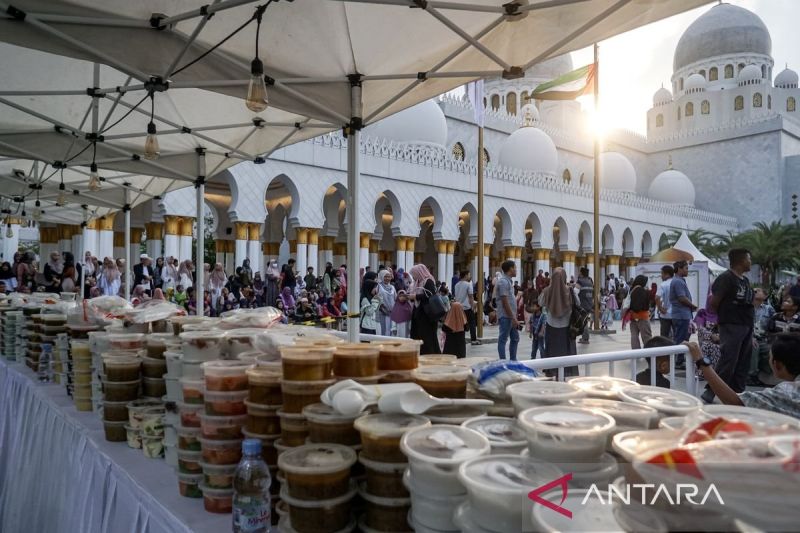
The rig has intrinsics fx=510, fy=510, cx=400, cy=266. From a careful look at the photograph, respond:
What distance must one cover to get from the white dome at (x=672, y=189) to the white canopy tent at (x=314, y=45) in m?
37.8

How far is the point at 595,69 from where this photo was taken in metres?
11.3

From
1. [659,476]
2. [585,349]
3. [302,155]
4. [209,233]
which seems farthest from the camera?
[209,233]

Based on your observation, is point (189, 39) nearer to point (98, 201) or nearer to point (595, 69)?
point (98, 201)

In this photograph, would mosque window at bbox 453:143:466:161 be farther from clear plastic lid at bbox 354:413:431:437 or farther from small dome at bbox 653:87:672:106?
small dome at bbox 653:87:672:106

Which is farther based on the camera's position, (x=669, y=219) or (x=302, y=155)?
(x=669, y=219)

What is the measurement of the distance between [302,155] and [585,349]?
32.1 ft

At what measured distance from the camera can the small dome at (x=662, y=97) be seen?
4431 cm

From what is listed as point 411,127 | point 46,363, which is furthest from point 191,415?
point 411,127

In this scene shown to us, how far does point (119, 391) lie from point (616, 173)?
3523 cm

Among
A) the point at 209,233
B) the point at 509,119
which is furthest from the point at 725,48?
Result: the point at 209,233

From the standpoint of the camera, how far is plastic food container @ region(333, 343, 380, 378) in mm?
1661

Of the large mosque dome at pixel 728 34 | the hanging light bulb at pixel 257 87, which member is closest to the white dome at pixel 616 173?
the large mosque dome at pixel 728 34

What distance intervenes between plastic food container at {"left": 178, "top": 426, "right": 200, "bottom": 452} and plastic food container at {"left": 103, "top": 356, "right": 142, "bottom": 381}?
72 centimetres

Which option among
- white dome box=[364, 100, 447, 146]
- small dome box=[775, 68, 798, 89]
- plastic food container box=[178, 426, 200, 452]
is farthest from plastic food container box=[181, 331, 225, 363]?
small dome box=[775, 68, 798, 89]
